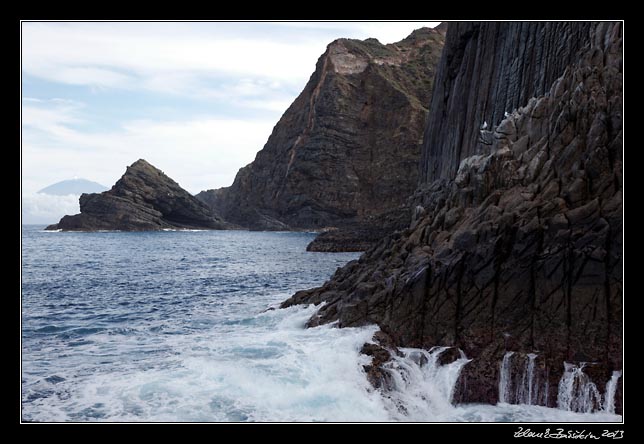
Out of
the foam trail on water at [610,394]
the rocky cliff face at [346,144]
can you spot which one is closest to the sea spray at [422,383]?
the foam trail on water at [610,394]

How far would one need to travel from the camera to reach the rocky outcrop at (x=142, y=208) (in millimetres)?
139250

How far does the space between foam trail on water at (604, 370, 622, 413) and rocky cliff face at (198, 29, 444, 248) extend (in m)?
123

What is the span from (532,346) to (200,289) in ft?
85.1

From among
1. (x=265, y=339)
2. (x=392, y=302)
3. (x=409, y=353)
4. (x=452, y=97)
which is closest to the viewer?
(x=409, y=353)

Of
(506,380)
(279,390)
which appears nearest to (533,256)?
(506,380)

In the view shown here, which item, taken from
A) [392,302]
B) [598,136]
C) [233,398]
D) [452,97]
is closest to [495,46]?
[452,97]

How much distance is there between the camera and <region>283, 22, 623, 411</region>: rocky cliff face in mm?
16391

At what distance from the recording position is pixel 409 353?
58.7 feet

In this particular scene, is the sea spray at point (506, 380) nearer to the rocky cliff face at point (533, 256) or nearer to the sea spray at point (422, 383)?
the rocky cliff face at point (533, 256)

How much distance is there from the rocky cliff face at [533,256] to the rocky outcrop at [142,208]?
124 m

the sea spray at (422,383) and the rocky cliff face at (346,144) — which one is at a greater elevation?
the rocky cliff face at (346,144)

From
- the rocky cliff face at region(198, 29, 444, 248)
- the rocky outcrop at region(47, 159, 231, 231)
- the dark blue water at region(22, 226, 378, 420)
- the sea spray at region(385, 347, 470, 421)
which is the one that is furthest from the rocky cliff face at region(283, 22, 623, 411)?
the rocky outcrop at region(47, 159, 231, 231)

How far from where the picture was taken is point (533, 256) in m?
17.7
